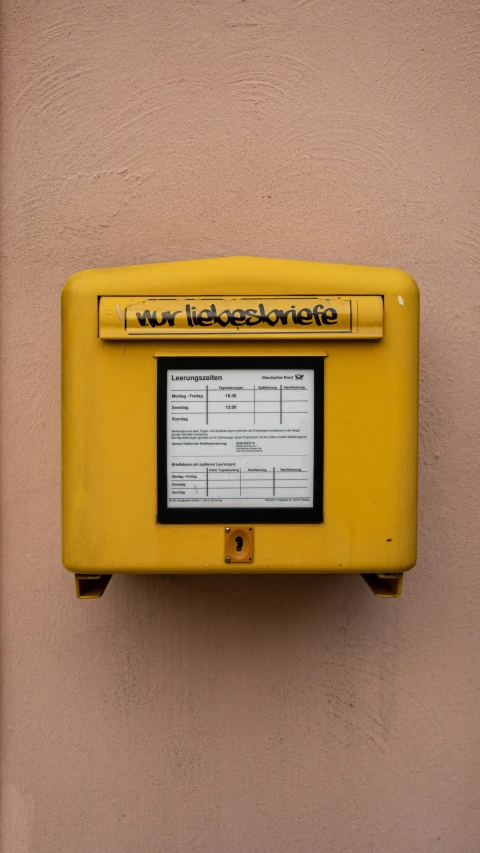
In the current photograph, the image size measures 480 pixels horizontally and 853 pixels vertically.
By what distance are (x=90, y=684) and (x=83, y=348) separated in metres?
0.82

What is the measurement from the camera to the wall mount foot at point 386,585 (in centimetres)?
114

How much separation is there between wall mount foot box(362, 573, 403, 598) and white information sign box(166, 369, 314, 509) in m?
0.28

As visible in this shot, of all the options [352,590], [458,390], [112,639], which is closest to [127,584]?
[112,639]

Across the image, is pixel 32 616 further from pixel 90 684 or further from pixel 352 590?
pixel 352 590

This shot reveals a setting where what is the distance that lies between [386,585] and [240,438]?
0.47m

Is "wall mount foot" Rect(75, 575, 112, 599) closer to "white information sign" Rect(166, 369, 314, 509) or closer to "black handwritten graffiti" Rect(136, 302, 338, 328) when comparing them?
"white information sign" Rect(166, 369, 314, 509)

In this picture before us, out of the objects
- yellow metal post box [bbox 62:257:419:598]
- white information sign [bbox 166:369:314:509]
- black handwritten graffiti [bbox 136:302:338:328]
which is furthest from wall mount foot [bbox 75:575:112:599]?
black handwritten graffiti [bbox 136:302:338:328]

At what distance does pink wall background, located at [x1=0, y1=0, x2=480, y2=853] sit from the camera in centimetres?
133

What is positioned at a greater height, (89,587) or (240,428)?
(240,428)

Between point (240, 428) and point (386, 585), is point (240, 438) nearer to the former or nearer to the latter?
point (240, 428)

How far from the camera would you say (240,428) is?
1.04 meters

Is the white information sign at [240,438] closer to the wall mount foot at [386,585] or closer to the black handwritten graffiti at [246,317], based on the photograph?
the black handwritten graffiti at [246,317]

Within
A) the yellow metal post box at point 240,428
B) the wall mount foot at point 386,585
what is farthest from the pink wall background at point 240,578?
the yellow metal post box at point 240,428

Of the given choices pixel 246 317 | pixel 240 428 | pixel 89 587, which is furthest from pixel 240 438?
pixel 89 587
